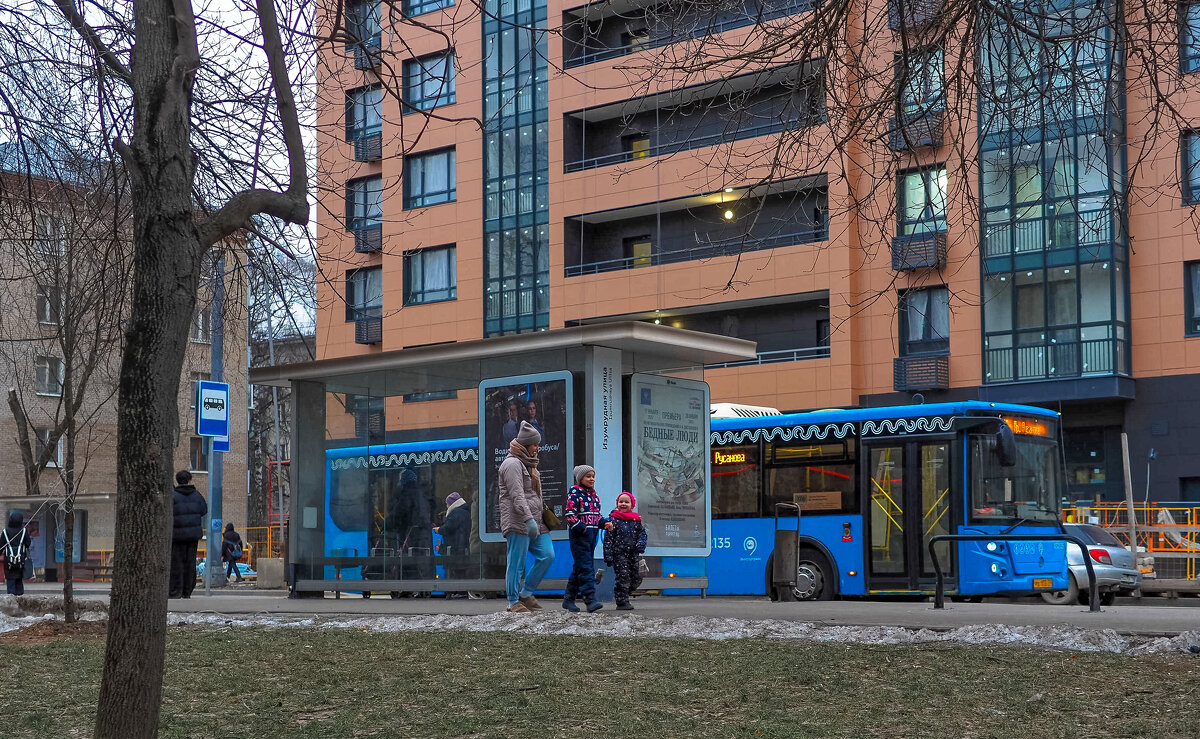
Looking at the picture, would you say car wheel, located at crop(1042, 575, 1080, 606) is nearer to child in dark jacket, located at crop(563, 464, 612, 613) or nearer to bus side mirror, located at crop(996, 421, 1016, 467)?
bus side mirror, located at crop(996, 421, 1016, 467)

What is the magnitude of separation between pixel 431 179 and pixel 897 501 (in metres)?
28.4

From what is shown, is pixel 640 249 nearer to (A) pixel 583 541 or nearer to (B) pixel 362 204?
(A) pixel 583 541

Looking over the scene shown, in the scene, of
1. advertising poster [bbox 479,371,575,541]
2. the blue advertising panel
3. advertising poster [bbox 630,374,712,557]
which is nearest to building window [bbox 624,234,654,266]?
the blue advertising panel

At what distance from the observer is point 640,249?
42.8 meters

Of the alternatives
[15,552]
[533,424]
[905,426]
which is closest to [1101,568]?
[905,426]

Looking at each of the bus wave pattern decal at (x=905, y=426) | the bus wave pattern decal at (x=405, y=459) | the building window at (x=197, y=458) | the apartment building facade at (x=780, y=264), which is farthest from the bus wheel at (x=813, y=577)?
the building window at (x=197, y=458)

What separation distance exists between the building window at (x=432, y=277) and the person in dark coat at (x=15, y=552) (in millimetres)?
21903

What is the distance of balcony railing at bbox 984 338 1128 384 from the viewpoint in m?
34.0

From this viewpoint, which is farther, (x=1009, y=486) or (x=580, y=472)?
(x=1009, y=486)

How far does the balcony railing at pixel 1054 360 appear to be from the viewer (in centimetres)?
3400

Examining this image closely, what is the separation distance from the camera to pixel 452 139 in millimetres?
45000

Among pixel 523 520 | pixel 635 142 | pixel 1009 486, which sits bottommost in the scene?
pixel 523 520

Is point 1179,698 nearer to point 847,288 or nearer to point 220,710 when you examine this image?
point 220,710

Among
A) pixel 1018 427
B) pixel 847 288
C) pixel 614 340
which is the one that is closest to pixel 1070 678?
pixel 614 340
